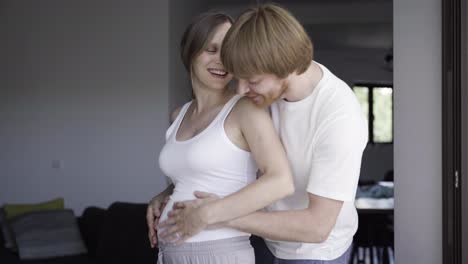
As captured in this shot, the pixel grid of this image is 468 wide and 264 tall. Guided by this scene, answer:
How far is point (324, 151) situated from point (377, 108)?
9596 mm

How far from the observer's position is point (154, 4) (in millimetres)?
5750

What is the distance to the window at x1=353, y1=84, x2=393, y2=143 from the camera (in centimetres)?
1060

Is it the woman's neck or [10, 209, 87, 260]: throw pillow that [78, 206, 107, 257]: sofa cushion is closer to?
[10, 209, 87, 260]: throw pillow

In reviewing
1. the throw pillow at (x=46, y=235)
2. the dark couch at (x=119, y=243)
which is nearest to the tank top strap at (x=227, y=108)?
the dark couch at (x=119, y=243)

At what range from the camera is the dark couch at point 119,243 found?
4125mm

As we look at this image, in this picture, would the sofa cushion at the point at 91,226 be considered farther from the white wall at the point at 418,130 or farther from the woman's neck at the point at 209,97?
the woman's neck at the point at 209,97

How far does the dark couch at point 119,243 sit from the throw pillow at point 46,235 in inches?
2.7

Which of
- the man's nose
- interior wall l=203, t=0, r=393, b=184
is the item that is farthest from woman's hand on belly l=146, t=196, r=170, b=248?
interior wall l=203, t=0, r=393, b=184

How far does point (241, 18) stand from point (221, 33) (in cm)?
21

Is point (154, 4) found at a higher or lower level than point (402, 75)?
higher

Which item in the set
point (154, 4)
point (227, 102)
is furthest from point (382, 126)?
point (227, 102)

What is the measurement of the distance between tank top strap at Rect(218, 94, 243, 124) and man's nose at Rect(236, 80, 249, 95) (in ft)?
0.37

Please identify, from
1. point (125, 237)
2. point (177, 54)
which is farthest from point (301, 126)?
point (177, 54)

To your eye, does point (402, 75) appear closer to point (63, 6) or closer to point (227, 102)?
point (227, 102)
